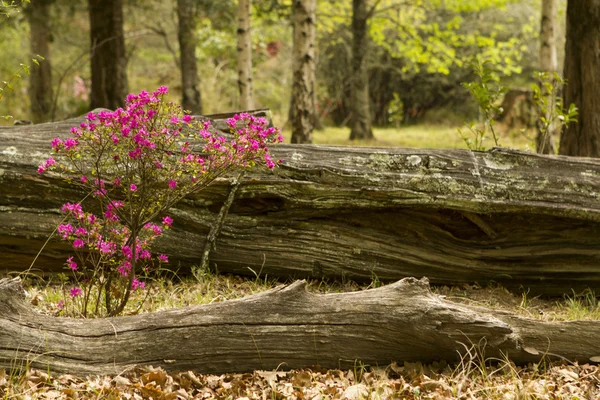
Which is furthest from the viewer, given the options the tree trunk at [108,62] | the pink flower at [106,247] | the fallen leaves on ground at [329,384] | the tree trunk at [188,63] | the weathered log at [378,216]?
the tree trunk at [188,63]

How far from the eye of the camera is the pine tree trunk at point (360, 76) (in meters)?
16.6

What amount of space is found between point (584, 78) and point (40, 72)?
13.4m

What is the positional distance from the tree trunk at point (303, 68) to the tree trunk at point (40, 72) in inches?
253

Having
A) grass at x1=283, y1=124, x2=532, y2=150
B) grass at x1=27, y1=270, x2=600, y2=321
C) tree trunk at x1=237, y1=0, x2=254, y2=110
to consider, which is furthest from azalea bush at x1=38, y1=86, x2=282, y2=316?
grass at x1=283, y1=124, x2=532, y2=150

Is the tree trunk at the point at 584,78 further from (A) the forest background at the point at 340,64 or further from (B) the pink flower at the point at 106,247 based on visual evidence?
(A) the forest background at the point at 340,64

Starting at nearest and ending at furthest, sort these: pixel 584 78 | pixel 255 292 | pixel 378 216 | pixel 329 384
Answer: pixel 329 384
pixel 255 292
pixel 378 216
pixel 584 78

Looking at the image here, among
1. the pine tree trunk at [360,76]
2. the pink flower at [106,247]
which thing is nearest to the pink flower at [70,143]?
the pink flower at [106,247]

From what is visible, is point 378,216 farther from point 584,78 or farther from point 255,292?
point 584,78

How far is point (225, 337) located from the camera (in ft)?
12.4

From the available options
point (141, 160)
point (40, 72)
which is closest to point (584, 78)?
point (141, 160)

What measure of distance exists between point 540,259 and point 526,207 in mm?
673

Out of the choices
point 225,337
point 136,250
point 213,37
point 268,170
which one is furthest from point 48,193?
point 213,37

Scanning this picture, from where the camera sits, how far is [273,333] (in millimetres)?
3818

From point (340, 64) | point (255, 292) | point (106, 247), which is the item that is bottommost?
point (255, 292)
